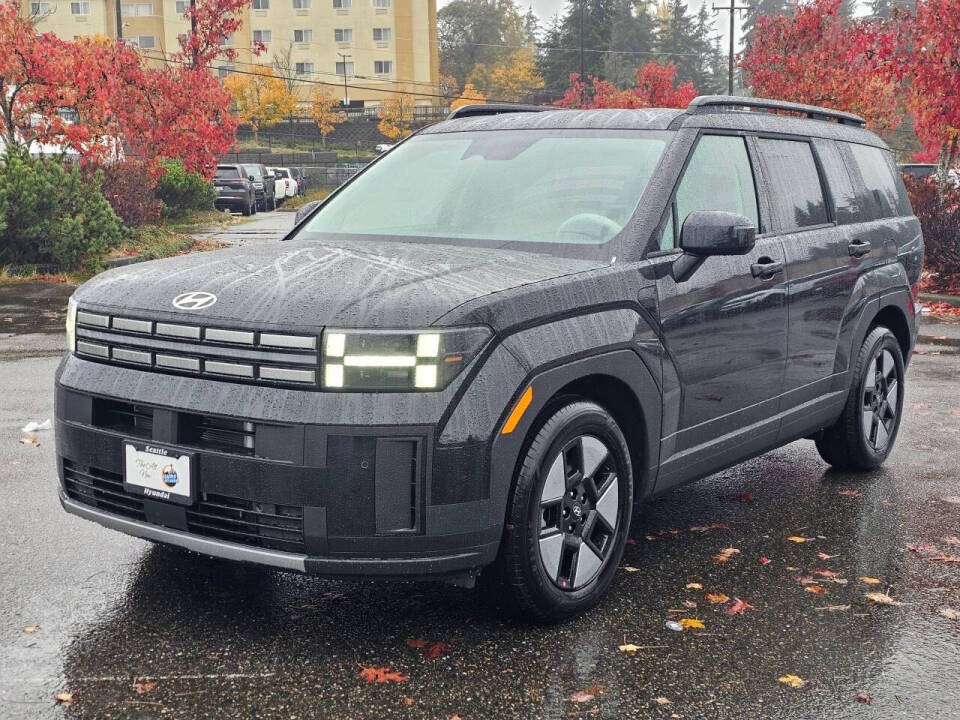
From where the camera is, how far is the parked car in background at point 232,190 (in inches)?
1441

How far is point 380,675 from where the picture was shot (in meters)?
3.79

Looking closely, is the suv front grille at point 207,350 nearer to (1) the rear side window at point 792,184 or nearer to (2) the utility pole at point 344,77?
(1) the rear side window at point 792,184

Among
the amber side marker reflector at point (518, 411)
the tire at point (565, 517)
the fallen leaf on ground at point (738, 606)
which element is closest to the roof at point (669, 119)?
the tire at point (565, 517)

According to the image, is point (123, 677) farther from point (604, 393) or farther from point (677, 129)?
point (677, 129)

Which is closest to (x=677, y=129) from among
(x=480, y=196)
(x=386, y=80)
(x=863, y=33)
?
(x=480, y=196)

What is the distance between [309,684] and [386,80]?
Result: 300 ft

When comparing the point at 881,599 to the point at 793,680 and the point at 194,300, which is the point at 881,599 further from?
the point at 194,300

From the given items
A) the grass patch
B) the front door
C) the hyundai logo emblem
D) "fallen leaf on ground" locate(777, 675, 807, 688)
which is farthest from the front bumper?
the grass patch

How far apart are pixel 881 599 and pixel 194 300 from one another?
291 cm

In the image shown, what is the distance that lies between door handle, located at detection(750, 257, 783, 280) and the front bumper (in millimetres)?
1961

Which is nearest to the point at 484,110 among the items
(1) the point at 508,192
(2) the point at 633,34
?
(1) the point at 508,192

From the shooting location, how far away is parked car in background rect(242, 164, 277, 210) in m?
41.2

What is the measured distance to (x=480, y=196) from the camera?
5152 millimetres

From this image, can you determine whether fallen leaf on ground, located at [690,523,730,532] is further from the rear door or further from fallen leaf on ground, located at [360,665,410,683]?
fallen leaf on ground, located at [360,665,410,683]
